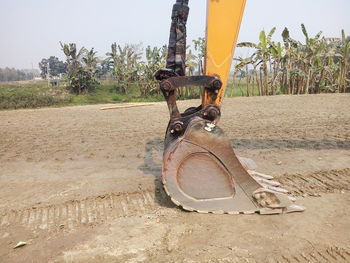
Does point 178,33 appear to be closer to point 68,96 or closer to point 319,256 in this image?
point 319,256

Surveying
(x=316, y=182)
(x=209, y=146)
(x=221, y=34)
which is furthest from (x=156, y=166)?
(x=221, y=34)

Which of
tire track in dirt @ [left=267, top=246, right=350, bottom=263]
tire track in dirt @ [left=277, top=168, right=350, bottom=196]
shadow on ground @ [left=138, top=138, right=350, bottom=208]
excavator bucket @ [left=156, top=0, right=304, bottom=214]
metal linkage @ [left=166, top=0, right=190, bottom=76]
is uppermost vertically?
metal linkage @ [left=166, top=0, right=190, bottom=76]

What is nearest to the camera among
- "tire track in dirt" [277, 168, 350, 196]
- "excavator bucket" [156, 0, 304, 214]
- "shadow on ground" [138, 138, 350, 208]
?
"excavator bucket" [156, 0, 304, 214]

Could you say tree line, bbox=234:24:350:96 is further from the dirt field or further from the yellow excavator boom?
the yellow excavator boom

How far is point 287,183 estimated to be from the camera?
3.49 metres

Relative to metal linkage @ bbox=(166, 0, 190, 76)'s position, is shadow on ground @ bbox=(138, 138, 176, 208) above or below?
below

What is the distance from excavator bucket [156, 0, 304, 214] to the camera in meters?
A: 2.68

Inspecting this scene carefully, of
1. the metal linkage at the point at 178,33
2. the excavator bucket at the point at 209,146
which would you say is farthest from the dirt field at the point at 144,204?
the metal linkage at the point at 178,33

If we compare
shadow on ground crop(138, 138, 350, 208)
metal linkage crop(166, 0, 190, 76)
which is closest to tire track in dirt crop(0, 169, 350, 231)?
shadow on ground crop(138, 138, 350, 208)

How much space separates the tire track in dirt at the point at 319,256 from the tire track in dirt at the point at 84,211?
120cm

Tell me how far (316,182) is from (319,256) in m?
1.45

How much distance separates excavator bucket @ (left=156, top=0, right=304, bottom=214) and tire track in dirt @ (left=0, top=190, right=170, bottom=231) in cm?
47

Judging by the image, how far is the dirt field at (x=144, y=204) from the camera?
7.50ft

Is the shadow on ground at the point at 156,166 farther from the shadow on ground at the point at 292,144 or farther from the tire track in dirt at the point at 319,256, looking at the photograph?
the shadow on ground at the point at 292,144
